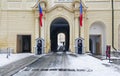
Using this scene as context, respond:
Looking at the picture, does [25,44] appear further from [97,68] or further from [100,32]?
[97,68]

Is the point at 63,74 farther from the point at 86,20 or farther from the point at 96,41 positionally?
the point at 96,41

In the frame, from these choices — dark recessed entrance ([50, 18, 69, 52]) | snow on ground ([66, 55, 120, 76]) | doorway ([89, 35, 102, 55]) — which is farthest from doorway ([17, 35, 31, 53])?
snow on ground ([66, 55, 120, 76])

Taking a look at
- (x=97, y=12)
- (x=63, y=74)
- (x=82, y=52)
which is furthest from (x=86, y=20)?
(x=63, y=74)

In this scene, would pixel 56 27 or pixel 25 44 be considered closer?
pixel 25 44

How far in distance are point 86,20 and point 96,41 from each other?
661 cm

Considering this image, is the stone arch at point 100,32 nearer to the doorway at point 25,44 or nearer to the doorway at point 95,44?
the doorway at point 95,44

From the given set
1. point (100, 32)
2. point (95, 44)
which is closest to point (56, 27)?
point (95, 44)

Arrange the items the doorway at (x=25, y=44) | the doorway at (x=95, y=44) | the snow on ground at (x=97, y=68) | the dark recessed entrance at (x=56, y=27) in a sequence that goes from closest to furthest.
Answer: the snow on ground at (x=97, y=68) < the doorway at (x=95, y=44) < the doorway at (x=25, y=44) < the dark recessed entrance at (x=56, y=27)

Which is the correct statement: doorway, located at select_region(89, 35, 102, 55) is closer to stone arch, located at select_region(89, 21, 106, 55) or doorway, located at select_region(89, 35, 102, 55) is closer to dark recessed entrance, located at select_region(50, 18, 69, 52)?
stone arch, located at select_region(89, 21, 106, 55)

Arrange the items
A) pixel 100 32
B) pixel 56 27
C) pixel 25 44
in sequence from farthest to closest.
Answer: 1. pixel 56 27
2. pixel 25 44
3. pixel 100 32

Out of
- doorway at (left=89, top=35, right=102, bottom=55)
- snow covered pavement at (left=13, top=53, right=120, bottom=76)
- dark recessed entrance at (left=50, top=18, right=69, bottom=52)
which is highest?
dark recessed entrance at (left=50, top=18, right=69, bottom=52)

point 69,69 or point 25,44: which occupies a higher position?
point 25,44

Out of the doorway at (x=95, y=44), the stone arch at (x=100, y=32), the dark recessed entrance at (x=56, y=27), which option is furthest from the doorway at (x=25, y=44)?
the stone arch at (x=100, y=32)

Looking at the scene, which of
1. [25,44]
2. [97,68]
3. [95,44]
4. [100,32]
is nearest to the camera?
[97,68]
